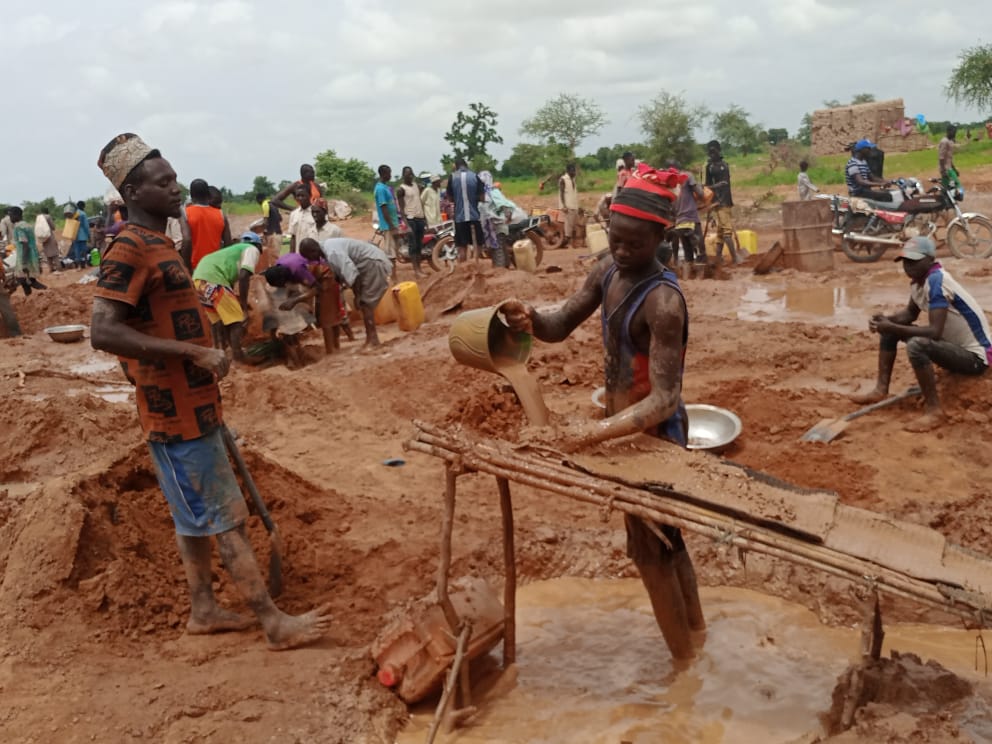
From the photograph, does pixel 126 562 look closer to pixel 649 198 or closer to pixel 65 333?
pixel 649 198

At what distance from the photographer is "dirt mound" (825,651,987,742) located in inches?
95.4

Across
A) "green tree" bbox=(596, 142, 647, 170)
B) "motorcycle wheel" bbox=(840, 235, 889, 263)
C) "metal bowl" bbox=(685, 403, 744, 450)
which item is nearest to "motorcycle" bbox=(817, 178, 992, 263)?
"motorcycle wheel" bbox=(840, 235, 889, 263)

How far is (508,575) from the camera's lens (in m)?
3.18

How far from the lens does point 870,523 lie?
8.59 feet

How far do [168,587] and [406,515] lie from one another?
1.39 m

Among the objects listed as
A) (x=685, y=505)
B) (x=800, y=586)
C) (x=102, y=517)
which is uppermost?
(x=685, y=505)

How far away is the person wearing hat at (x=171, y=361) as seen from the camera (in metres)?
2.90

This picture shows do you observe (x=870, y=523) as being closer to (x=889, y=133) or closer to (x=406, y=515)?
(x=406, y=515)

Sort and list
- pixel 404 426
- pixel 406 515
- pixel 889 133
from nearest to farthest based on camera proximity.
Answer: pixel 406 515
pixel 404 426
pixel 889 133

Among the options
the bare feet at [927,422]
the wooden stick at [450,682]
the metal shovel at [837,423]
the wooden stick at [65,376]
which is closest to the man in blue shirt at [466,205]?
the wooden stick at [65,376]

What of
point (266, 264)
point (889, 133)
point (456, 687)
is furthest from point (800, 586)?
point (889, 133)

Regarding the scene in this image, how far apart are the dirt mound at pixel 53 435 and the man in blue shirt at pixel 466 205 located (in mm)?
7008

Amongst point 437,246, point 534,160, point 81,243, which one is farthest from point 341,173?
point 437,246

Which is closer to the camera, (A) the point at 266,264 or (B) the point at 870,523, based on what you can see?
(B) the point at 870,523
